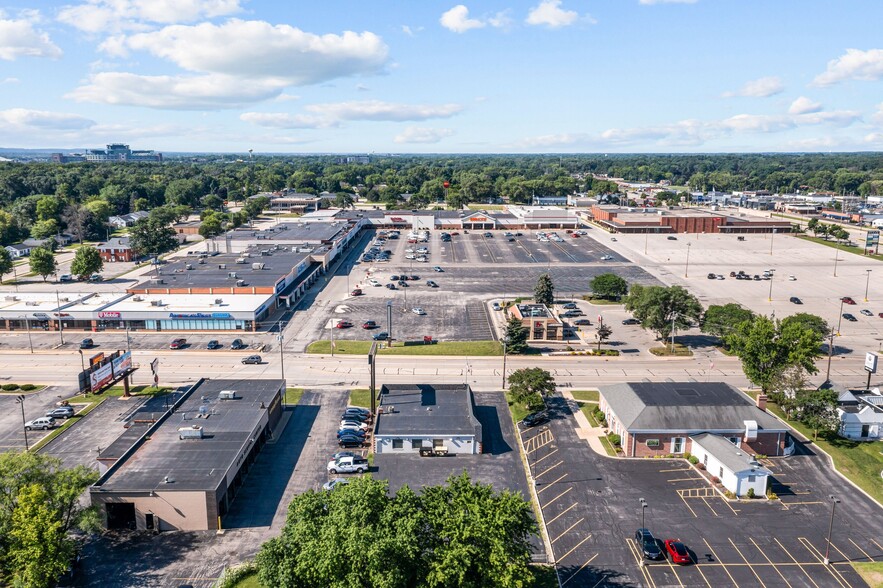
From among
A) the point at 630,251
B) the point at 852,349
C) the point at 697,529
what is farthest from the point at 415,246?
the point at 697,529

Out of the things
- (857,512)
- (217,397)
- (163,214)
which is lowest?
(857,512)

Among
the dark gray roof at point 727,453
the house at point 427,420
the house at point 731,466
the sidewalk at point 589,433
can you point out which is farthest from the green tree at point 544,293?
the house at point 731,466

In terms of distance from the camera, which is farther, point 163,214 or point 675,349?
point 163,214

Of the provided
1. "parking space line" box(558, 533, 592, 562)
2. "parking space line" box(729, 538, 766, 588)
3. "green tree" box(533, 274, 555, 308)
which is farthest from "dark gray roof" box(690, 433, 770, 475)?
"green tree" box(533, 274, 555, 308)

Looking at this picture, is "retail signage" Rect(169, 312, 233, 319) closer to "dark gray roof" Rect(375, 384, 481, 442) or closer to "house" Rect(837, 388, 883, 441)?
"dark gray roof" Rect(375, 384, 481, 442)

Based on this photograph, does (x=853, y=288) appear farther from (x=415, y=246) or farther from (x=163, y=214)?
(x=163, y=214)

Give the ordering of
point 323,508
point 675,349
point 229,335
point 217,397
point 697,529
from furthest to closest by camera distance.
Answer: point 229,335, point 675,349, point 217,397, point 697,529, point 323,508

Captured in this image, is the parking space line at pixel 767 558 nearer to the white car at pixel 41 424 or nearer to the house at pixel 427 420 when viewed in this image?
the house at pixel 427 420
